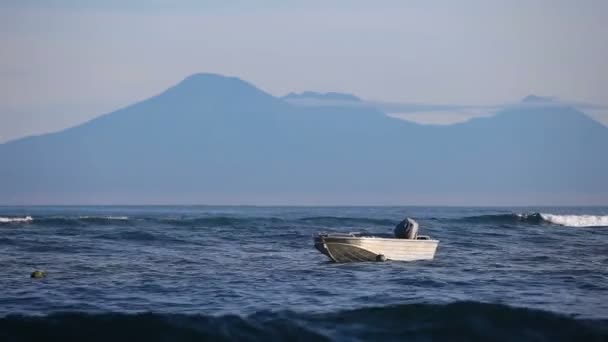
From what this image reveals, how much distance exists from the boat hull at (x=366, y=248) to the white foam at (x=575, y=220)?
49.3m

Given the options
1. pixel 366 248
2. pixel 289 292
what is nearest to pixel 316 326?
pixel 289 292

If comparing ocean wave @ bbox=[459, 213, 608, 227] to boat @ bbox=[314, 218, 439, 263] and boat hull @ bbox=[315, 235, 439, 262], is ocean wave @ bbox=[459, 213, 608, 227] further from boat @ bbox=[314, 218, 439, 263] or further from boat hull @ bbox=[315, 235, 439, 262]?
boat hull @ bbox=[315, 235, 439, 262]

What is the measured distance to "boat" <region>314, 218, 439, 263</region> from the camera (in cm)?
3750

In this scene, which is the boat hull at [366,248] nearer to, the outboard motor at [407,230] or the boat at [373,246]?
the boat at [373,246]

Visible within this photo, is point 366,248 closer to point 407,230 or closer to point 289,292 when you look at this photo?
point 407,230

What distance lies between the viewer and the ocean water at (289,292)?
73.8ft

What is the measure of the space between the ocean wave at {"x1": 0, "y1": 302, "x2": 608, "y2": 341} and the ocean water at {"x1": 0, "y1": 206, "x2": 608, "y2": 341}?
4 cm

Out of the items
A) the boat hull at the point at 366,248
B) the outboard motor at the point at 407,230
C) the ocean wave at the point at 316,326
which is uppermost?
the outboard motor at the point at 407,230

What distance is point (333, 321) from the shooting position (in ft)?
76.9

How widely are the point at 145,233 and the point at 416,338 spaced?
35.9 metres

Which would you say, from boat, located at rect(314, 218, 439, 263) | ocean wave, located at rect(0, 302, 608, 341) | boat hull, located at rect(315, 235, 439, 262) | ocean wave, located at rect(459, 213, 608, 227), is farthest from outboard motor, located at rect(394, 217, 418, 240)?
ocean wave, located at rect(459, 213, 608, 227)

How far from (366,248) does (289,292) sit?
894cm

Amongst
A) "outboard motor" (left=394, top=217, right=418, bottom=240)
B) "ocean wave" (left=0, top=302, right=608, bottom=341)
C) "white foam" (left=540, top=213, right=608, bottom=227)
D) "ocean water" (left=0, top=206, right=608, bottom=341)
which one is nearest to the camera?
"ocean wave" (left=0, top=302, right=608, bottom=341)

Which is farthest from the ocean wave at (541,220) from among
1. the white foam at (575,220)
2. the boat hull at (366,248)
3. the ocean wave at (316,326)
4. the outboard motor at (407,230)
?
the ocean wave at (316,326)
